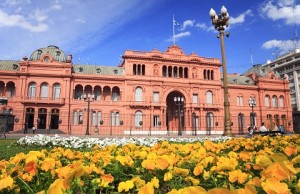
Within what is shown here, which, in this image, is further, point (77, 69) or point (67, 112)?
point (77, 69)

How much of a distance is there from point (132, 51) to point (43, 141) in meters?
28.0

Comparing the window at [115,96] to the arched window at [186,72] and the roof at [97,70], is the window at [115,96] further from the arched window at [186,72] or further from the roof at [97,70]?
the arched window at [186,72]

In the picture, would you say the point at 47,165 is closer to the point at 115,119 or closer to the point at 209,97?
the point at 115,119

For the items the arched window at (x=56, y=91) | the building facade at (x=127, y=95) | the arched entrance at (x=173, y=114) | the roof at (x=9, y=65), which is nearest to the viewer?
the building facade at (x=127, y=95)

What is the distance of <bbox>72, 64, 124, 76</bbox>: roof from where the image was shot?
121 feet

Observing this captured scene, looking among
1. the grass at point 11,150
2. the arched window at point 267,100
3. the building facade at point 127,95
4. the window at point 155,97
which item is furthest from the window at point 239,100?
the grass at point 11,150

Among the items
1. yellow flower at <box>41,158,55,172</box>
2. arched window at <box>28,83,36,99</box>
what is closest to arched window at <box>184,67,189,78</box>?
arched window at <box>28,83,36,99</box>

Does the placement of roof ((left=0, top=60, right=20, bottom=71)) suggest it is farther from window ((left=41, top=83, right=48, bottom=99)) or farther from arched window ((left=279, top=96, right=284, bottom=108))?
arched window ((left=279, top=96, right=284, bottom=108))

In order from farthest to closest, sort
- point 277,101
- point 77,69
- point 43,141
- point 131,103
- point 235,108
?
point 277,101 → point 235,108 → point 77,69 → point 131,103 → point 43,141

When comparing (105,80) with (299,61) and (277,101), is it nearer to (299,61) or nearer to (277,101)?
(277,101)

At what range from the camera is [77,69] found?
37.0m

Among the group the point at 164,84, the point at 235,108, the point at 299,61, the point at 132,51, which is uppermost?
the point at 299,61

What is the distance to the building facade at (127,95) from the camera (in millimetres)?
31953

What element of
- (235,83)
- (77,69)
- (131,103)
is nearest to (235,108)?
(235,83)
